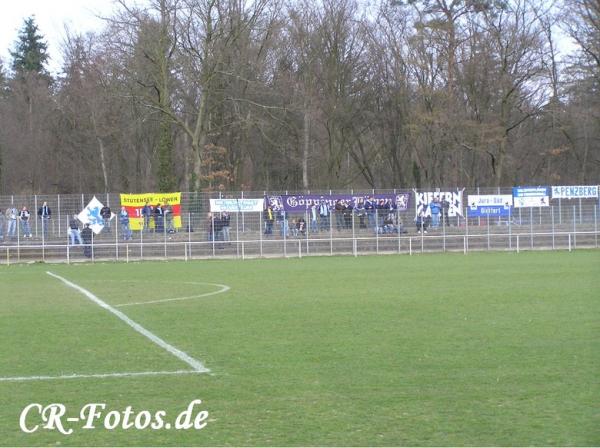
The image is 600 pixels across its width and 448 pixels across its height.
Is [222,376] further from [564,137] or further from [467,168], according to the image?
[564,137]

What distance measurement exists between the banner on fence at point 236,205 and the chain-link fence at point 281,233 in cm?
28

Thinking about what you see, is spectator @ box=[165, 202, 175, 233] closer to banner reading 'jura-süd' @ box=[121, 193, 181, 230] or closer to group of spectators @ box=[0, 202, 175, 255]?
group of spectators @ box=[0, 202, 175, 255]

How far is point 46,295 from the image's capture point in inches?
690

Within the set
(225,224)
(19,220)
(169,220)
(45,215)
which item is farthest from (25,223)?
(225,224)

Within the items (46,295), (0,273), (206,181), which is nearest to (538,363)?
(46,295)

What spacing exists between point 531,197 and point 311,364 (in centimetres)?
2880

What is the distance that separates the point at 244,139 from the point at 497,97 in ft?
57.6

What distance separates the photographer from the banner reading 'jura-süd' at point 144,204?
1315 inches

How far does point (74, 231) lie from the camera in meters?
32.6

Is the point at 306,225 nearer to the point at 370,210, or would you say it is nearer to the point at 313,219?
the point at 313,219

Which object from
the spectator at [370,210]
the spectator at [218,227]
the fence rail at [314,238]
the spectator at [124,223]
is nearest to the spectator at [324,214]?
the fence rail at [314,238]

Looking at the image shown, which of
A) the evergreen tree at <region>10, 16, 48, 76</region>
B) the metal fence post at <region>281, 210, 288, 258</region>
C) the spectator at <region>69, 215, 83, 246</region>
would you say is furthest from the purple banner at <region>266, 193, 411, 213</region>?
the evergreen tree at <region>10, 16, 48, 76</region>

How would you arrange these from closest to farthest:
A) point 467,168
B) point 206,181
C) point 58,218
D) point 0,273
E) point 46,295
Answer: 1. point 46,295
2. point 0,273
3. point 58,218
4. point 206,181
5. point 467,168

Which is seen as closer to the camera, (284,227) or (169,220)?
(169,220)
